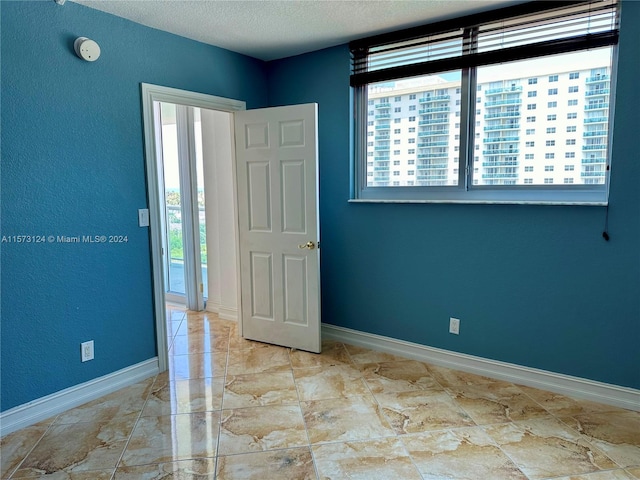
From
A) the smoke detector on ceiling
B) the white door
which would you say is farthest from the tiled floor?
the smoke detector on ceiling

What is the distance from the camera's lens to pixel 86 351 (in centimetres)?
259

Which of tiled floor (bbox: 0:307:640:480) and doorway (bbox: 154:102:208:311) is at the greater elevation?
doorway (bbox: 154:102:208:311)

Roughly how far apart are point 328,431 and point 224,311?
2323mm

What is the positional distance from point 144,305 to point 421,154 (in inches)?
90.7

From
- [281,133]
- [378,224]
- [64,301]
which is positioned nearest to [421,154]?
[378,224]

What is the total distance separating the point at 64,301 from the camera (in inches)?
97.3

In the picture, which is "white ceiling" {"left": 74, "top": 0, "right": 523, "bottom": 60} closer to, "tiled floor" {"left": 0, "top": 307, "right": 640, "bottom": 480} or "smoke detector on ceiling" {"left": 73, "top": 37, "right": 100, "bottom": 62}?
"smoke detector on ceiling" {"left": 73, "top": 37, "right": 100, "bottom": 62}

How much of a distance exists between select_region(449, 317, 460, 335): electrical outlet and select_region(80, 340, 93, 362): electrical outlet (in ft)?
8.09

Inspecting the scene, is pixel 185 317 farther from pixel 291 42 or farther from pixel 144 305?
pixel 291 42

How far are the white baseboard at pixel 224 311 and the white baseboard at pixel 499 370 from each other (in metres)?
1.09

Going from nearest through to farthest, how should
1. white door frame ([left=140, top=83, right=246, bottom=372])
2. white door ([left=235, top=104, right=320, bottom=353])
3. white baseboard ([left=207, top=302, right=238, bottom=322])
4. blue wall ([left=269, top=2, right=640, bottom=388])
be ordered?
blue wall ([left=269, top=2, right=640, bottom=388])
white door frame ([left=140, top=83, right=246, bottom=372])
white door ([left=235, top=104, right=320, bottom=353])
white baseboard ([left=207, top=302, right=238, bottom=322])

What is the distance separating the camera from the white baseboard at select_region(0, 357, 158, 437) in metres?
2.28

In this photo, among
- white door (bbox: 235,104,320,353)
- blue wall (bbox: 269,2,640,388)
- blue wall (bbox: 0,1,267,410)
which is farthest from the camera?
white door (bbox: 235,104,320,353)

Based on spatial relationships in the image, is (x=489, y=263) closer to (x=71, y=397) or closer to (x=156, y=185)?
(x=156, y=185)
